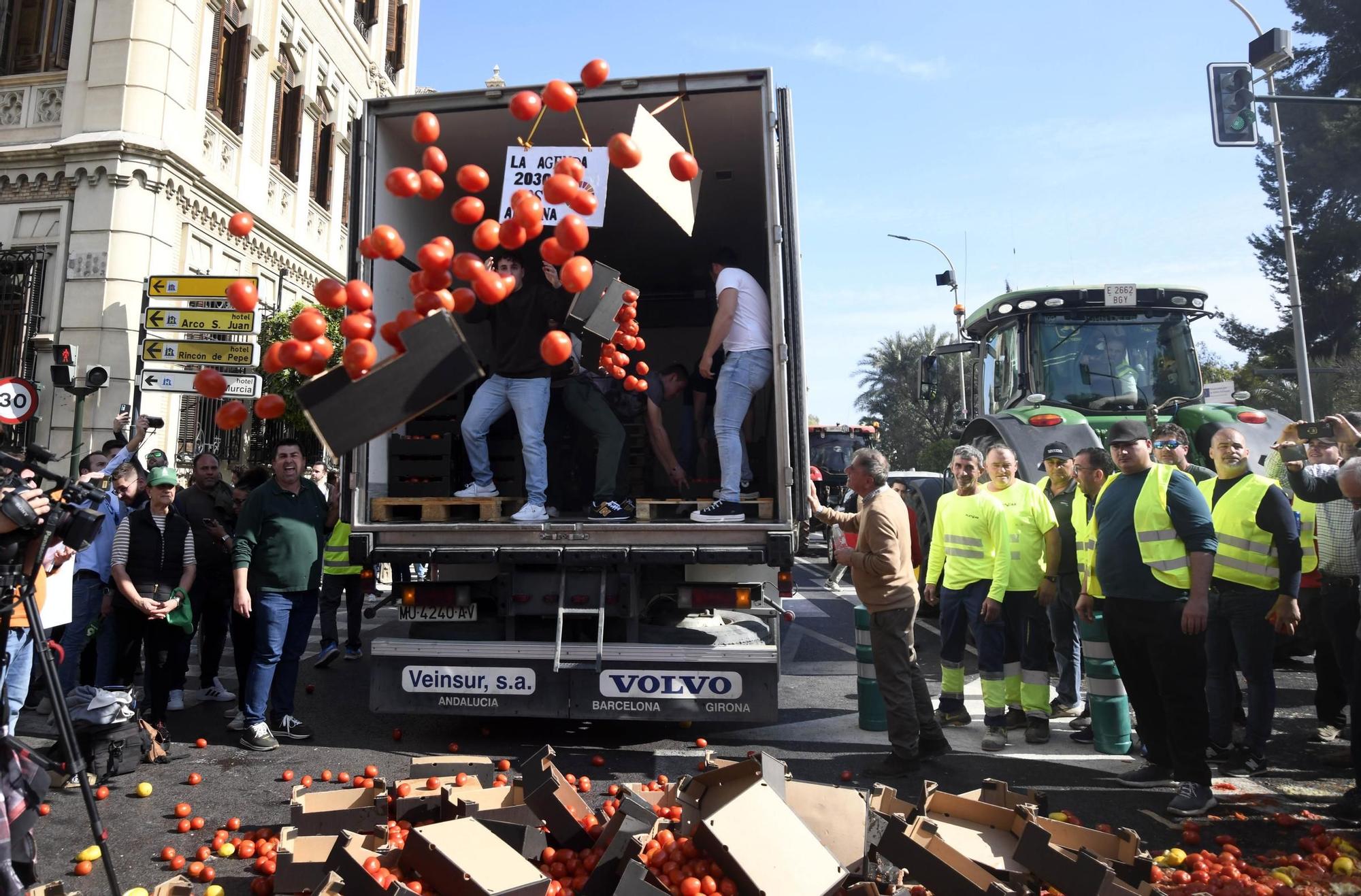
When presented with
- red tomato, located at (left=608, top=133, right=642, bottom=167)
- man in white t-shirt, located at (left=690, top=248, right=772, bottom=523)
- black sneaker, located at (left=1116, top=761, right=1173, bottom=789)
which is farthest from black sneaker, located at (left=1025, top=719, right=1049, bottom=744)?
red tomato, located at (left=608, top=133, right=642, bottom=167)

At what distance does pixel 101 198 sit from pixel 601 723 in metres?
13.7

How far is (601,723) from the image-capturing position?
256 inches

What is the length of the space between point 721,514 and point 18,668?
4049 mm

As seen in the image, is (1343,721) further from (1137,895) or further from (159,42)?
(159,42)

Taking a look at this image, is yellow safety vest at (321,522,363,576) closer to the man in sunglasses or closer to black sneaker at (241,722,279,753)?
black sneaker at (241,722,279,753)

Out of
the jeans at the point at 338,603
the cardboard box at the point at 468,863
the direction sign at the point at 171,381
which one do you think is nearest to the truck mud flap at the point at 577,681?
the cardboard box at the point at 468,863

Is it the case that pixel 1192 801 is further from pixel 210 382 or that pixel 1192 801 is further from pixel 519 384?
pixel 210 382

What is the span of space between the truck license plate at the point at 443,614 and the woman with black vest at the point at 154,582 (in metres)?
1.77

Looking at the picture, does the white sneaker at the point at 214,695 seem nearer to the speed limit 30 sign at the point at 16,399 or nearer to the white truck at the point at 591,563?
the white truck at the point at 591,563

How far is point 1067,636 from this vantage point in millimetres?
6895

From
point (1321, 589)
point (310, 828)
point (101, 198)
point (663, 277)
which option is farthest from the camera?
point (101, 198)

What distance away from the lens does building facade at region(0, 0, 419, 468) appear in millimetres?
14633

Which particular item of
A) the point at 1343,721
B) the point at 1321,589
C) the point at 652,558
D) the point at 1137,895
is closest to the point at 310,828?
the point at 652,558

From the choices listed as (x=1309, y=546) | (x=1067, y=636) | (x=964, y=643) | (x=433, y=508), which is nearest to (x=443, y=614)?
(x=433, y=508)
